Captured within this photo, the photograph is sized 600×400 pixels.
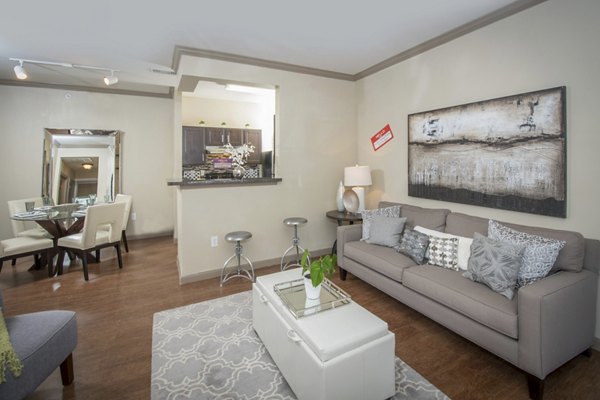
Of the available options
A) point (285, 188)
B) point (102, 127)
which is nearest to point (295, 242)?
point (285, 188)

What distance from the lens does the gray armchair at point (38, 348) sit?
1.37 m

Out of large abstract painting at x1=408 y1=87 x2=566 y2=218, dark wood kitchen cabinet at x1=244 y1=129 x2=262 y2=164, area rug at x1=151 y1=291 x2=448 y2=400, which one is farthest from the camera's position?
dark wood kitchen cabinet at x1=244 y1=129 x2=262 y2=164

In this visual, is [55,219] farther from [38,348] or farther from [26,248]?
[38,348]

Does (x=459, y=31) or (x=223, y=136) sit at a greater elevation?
(x=459, y=31)

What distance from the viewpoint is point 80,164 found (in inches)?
199

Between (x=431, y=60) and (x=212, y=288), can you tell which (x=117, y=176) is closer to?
(x=212, y=288)

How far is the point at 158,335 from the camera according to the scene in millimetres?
2371

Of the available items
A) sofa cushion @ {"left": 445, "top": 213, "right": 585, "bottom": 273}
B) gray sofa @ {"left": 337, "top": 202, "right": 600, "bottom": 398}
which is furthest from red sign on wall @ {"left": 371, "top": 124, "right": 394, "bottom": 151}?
sofa cushion @ {"left": 445, "top": 213, "right": 585, "bottom": 273}

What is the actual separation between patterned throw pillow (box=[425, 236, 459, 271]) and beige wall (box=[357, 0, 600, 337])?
0.57m

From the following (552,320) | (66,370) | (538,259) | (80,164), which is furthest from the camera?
(80,164)

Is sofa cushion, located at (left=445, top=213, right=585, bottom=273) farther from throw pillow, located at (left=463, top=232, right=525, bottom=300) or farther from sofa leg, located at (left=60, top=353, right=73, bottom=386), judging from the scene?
sofa leg, located at (left=60, top=353, right=73, bottom=386)

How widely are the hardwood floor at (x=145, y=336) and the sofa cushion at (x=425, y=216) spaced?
84 cm

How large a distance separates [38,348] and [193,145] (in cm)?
470

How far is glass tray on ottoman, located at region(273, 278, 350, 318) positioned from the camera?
185cm
